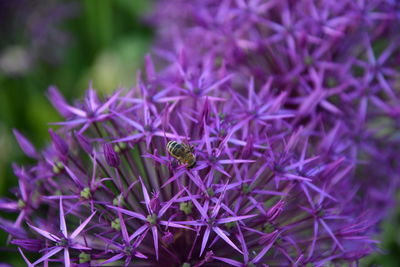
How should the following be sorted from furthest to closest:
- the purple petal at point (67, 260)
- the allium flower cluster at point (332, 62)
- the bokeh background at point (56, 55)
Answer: the bokeh background at point (56, 55), the allium flower cluster at point (332, 62), the purple petal at point (67, 260)

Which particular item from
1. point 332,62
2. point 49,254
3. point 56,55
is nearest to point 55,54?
point 56,55

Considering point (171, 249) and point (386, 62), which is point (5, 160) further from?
point (386, 62)

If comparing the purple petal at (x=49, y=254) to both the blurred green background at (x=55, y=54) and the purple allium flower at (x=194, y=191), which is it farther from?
the blurred green background at (x=55, y=54)

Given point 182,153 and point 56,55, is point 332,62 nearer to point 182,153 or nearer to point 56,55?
point 182,153

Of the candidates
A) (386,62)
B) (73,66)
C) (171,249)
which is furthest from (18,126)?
(386,62)

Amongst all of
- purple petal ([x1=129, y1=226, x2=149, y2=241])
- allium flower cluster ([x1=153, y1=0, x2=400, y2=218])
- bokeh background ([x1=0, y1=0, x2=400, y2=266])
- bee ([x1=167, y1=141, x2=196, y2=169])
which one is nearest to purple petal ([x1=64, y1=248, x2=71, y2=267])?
purple petal ([x1=129, y1=226, x2=149, y2=241])

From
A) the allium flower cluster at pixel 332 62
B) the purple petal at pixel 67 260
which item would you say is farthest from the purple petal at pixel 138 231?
the allium flower cluster at pixel 332 62
